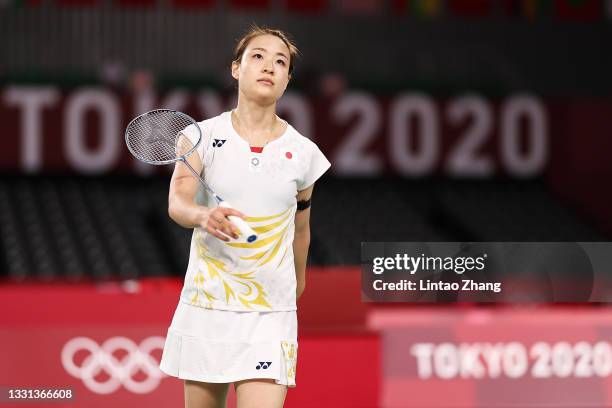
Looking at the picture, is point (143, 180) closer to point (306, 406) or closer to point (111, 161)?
point (111, 161)

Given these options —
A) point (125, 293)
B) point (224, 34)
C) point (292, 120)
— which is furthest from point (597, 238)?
point (125, 293)

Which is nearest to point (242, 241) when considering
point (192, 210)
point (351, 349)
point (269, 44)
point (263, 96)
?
point (192, 210)

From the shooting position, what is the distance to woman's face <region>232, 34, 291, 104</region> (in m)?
3.10

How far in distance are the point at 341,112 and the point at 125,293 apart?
686 cm

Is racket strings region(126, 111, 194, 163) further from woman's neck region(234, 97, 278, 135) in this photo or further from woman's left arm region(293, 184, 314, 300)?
woman's left arm region(293, 184, 314, 300)

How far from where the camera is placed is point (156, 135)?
318 cm

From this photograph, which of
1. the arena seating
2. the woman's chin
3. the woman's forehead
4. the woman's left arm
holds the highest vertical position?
the arena seating

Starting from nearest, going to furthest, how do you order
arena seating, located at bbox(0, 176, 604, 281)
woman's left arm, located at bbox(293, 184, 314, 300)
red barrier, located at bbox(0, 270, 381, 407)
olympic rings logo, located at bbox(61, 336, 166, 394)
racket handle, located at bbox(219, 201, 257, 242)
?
racket handle, located at bbox(219, 201, 257, 242) → woman's left arm, located at bbox(293, 184, 314, 300) → red barrier, located at bbox(0, 270, 381, 407) → olympic rings logo, located at bbox(61, 336, 166, 394) → arena seating, located at bbox(0, 176, 604, 281)

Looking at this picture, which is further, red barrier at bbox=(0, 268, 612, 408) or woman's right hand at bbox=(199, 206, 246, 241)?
red barrier at bbox=(0, 268, 612, 408)

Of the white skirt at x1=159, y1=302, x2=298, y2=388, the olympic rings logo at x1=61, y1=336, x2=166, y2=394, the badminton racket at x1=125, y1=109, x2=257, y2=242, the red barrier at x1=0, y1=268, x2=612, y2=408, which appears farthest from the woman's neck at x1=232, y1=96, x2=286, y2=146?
the olympic rings logo at x1=61, y1=336, x2=166, y2=394

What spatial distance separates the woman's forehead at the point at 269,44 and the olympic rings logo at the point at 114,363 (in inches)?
89.0

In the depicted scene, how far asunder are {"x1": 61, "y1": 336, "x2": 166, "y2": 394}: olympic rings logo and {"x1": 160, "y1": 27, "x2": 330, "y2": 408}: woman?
198 centimetres

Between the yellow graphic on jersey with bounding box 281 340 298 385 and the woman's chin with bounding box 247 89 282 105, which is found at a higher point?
the woman's chin with bounding box 247 89 282 105

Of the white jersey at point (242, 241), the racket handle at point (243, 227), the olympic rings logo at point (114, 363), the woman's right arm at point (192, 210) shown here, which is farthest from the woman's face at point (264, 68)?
the olympic rings logo at point (114, 363)
